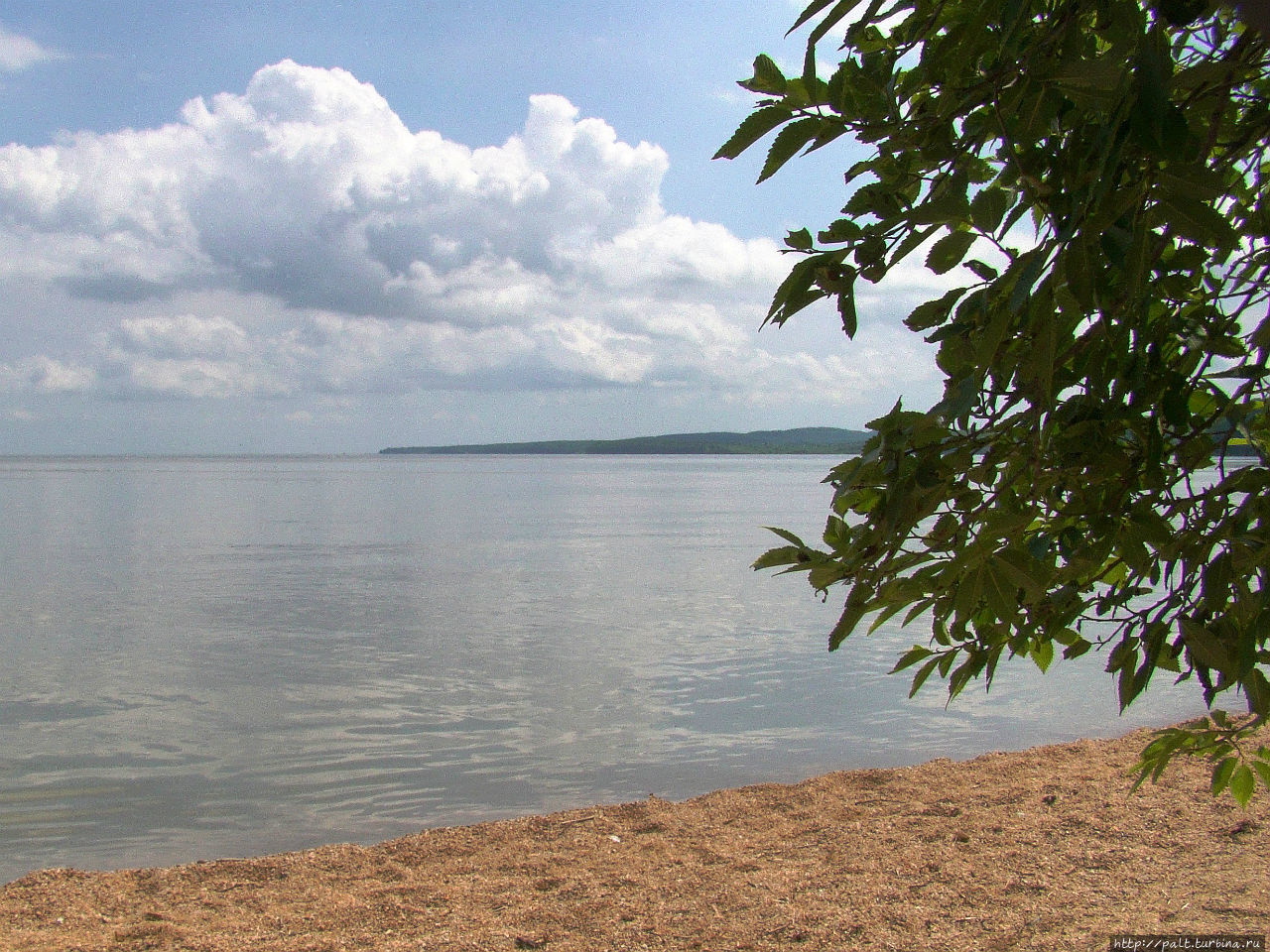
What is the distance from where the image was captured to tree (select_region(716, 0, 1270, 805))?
1.28 m

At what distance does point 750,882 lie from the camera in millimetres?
5543

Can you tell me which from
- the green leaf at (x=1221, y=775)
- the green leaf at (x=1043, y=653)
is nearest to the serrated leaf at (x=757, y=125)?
the green leaf at (x=1043, y=653)

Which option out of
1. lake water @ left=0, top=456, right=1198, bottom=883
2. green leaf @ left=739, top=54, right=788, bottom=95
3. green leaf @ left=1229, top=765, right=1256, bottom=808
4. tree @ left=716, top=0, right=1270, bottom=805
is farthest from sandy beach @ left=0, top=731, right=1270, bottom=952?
green leaf @ left=739, top=54, right=788, bottom=95

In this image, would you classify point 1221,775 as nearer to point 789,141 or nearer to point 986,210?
point 986,210

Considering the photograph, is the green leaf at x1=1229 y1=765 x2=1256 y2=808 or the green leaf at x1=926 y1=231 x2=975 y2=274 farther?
the green leaf at x1=1229 y1=765 x2=1256 y2=808

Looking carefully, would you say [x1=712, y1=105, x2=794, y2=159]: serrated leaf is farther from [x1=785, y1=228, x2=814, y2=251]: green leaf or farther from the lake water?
the lake water

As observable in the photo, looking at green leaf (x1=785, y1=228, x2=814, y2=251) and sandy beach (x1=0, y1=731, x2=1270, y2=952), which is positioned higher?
green leaf (x1=785, y1=228, x2=814, y2=251)

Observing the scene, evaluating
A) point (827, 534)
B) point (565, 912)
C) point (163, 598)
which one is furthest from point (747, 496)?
point (827, 534)

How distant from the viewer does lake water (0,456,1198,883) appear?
799 cm

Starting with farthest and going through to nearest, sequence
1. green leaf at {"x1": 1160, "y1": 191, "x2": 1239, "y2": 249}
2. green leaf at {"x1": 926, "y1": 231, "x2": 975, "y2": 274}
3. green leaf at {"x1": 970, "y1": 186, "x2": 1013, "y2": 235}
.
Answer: green leaf at {"x1": 926, "y1": 231, "x2": 975, "y2": 274} < green leaf at {"x1": 970, "y1": 186, "x2": 1013, "y2": 235} < green leaf at {"x1": 1160, "y1": 191, "x2": 1239, "y2": 249}

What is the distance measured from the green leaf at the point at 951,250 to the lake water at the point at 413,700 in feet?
22.1

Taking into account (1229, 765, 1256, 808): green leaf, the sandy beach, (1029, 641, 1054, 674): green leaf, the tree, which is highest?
the tree

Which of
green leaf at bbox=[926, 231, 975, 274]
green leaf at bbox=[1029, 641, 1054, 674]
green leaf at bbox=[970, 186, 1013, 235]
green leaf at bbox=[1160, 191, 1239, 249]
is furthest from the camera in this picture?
green leaf at bbox=[1029, 641, 1054, 674]

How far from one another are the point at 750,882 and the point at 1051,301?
15.9 ft
